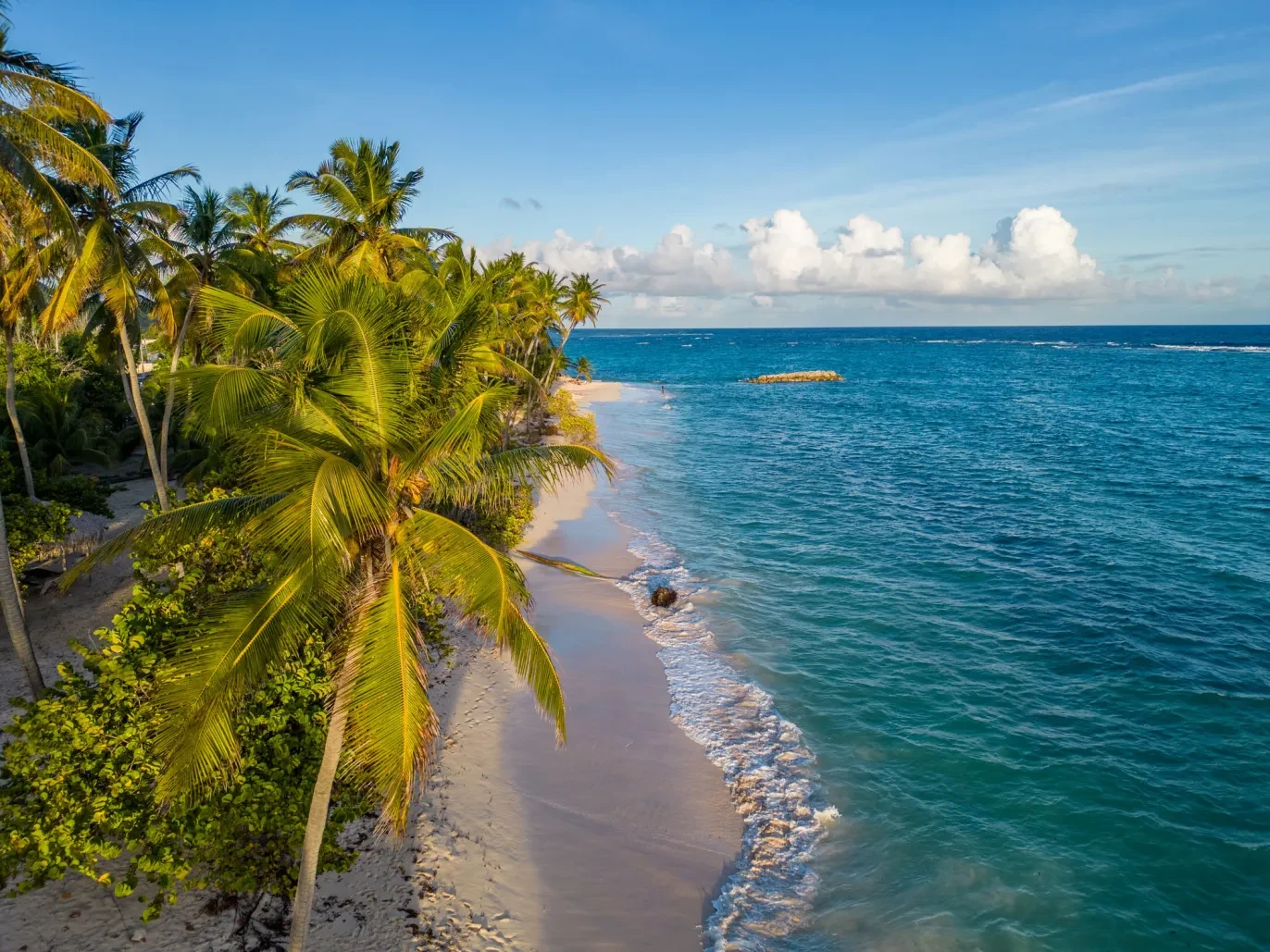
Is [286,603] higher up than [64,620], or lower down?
higher up

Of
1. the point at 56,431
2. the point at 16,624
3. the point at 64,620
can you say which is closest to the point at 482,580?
the point at 16,624

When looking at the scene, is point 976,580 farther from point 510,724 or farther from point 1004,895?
point 510,724

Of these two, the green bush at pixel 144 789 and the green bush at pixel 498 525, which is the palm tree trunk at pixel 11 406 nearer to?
the green bush at pixel 498 525

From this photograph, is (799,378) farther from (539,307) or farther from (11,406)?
(11,406)

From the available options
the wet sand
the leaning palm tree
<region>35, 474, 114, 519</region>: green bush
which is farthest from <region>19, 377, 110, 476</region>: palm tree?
the leaning palm tree

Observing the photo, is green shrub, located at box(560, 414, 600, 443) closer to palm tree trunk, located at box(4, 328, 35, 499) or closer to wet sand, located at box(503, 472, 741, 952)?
wet sand, located at box(503, 472, 741, 952)

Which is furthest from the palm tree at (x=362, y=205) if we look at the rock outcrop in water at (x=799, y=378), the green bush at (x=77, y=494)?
the rock outcrop in water at (x=799, y=378)
